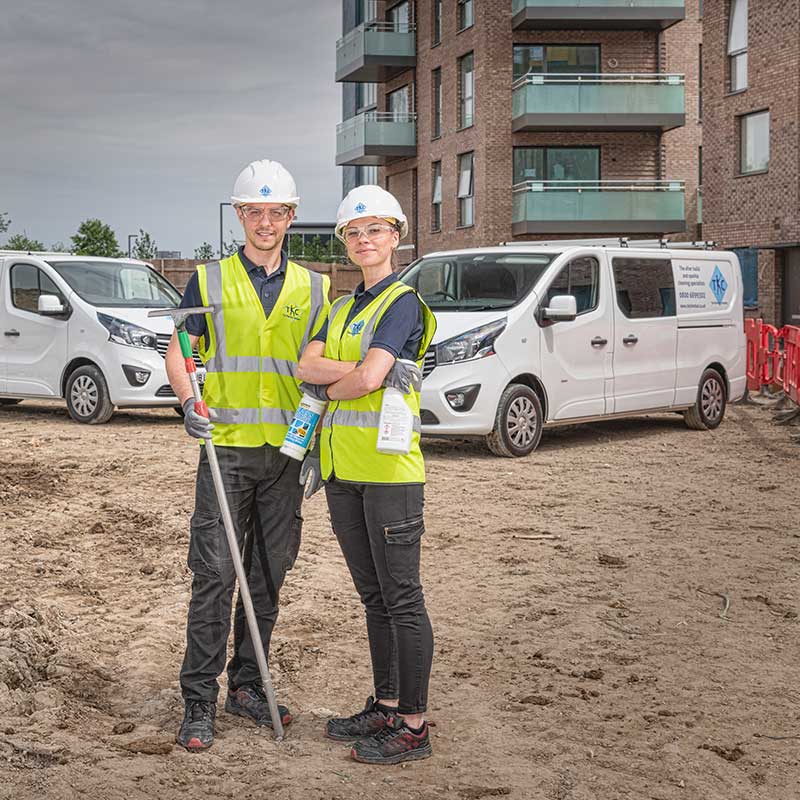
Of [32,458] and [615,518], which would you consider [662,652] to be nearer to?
[615,518]

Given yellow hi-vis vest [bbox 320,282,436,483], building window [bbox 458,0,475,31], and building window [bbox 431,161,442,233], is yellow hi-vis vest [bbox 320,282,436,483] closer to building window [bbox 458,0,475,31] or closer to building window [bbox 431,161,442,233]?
building window [bbox 458,0,475,31]

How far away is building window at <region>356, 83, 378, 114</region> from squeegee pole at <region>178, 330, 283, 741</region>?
43646mm

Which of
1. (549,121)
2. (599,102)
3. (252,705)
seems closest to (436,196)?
(549,121)

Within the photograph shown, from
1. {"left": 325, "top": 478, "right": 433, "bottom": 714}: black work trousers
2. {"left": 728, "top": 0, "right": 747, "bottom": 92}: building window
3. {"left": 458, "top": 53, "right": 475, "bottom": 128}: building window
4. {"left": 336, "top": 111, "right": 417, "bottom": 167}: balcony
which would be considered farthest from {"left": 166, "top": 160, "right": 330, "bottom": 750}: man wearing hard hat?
{"left": 336, "top": 111, "right": 417, "bottom": 167}: balcony

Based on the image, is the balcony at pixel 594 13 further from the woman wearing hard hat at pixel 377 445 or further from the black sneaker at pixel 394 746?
the black sneaker at pixel 394 746

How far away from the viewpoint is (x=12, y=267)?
1597 centimetres

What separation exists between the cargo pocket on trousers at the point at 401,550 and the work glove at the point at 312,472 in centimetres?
35

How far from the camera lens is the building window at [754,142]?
3017 centimetres

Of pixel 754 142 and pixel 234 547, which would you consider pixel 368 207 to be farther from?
pixel 754 142

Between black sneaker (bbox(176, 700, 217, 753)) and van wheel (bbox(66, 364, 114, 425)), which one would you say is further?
van wheel (bbox(66, 364, 114, 425))

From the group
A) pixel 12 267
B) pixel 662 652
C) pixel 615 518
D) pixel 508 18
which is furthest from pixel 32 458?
pixel 508 18

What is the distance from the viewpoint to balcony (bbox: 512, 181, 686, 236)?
3584cm

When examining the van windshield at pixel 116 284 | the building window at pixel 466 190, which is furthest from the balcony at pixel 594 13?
the van windshield at pixel 116 284

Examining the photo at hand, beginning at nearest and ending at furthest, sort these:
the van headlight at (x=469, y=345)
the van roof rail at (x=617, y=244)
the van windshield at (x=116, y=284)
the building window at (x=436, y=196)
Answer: the van headlight at (x=469, y=345), the van roof rail at (x=617, y=244), the van windshield at (x=116, y=284), the building window at (x=436, y=196)
